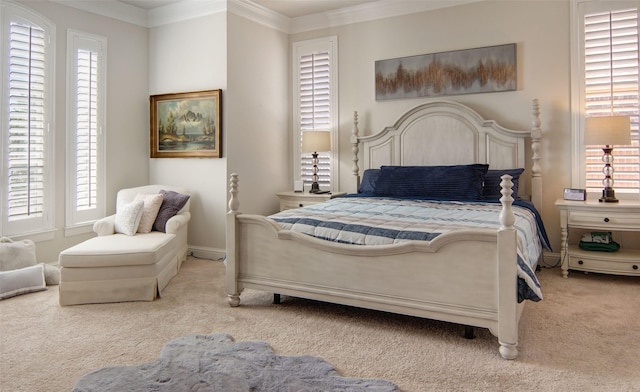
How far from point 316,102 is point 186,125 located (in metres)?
1.52

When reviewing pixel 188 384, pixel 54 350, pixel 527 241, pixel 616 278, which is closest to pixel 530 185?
pixel 616 278

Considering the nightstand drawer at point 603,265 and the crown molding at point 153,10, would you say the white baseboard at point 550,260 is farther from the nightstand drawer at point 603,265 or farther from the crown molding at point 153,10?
the crown molding at point 153,10

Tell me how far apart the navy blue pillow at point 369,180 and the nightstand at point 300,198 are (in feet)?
1.21

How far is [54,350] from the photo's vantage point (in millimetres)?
2504

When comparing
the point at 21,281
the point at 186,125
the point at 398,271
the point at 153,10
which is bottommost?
the point at 21,281

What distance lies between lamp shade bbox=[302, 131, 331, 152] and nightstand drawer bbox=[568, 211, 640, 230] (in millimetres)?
2510

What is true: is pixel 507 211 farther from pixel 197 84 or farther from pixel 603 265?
pixel 197 84

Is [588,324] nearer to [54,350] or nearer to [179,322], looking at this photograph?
[179,322]

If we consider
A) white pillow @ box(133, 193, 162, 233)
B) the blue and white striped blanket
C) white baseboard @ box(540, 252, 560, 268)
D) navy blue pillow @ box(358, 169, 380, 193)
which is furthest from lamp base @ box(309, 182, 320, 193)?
white baseboard @ box(540, 252, 560, 268)

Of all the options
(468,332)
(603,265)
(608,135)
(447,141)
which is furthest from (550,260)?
(468,332)

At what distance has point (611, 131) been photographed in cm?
365

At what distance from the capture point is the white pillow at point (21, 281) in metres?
3.43

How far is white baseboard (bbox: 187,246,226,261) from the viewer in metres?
4.74

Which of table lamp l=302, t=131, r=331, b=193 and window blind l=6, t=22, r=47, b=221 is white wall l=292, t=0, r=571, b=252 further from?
window blind l=6, t=22, r=47, b=221
